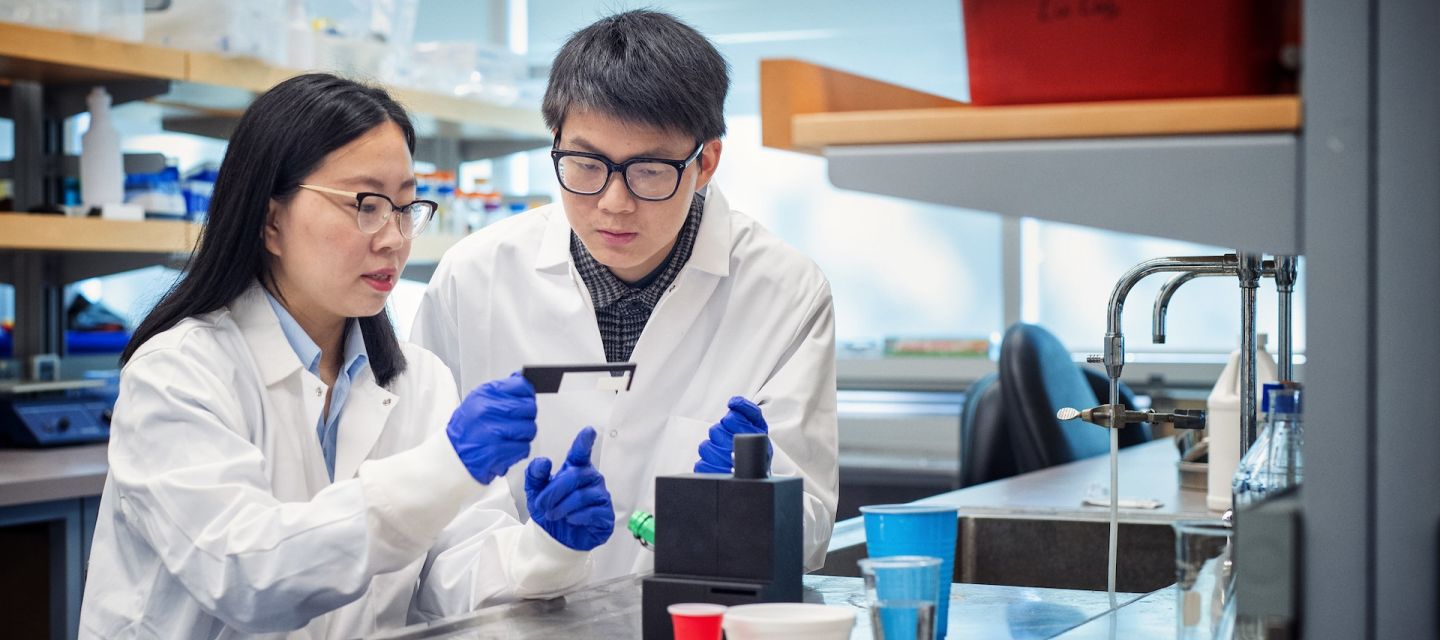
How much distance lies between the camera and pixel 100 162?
3090 millimetres

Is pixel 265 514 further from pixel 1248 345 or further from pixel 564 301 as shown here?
pixel 1248 345

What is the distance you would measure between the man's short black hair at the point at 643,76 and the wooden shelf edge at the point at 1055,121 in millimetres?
732

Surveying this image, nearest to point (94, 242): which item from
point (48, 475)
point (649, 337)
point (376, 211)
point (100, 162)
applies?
point (100, 162)

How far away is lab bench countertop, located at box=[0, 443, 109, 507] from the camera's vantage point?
2428mm

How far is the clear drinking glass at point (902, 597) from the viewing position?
1.00 m

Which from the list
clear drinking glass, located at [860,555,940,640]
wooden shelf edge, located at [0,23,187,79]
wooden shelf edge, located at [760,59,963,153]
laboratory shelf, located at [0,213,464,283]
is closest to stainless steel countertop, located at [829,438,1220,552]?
clear drinking glass, located at [860,555,940,640]

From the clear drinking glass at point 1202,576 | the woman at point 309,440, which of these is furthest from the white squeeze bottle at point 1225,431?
the woman at point 309,440

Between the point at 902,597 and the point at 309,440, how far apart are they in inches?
31.3

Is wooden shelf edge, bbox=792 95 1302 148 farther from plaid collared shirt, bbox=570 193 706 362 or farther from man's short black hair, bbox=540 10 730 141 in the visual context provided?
plaid collared shirt, bbox=570 193 706 362

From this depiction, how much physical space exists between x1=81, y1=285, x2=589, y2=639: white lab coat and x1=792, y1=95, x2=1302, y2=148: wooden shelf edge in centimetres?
57

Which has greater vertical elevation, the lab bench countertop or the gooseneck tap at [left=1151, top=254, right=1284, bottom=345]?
the gooseneck tap at [left=1151, top=254, right=1284, bottom=345]

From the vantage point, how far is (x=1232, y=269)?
5.33 feet

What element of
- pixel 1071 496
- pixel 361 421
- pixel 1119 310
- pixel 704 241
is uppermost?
pixel 704 241

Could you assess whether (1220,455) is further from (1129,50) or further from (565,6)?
(565,6)
